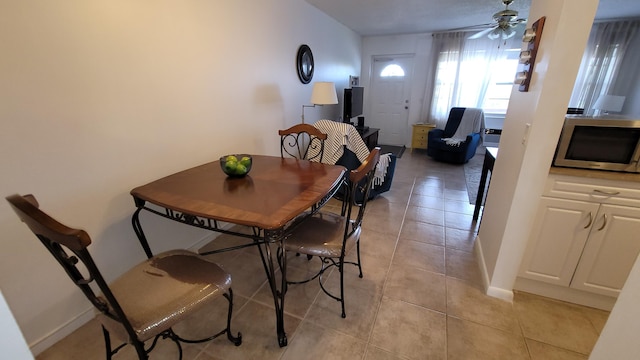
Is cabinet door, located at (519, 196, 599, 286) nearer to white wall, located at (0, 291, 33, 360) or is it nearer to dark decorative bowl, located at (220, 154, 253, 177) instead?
dark decorative bowl, located at (220, 154, 253, 177)

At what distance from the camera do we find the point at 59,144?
138 centimetres

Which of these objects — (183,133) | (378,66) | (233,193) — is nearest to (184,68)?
(183,133)


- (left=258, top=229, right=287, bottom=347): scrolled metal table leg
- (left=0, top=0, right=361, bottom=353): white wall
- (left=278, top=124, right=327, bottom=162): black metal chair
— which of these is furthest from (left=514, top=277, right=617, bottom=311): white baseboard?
(left=0, top=0, right=361, bottom=353): white wall

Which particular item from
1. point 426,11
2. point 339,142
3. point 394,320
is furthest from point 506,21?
point 394,320

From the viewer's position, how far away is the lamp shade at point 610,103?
387 centimetres

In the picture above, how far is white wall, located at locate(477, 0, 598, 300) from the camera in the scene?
126 centimetres

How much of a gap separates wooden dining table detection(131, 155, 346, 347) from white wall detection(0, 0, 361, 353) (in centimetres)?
27

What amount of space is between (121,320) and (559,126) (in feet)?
7.15

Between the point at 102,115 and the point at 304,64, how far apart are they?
2617 millimetres

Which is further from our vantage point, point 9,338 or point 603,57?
point 603,57

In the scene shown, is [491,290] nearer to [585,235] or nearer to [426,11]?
[585,235]

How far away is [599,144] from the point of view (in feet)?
4.91

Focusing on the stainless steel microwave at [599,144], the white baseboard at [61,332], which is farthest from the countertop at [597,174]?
the white baseboard at [61,332]

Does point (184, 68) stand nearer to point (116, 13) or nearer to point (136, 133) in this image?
point (116, 13)
